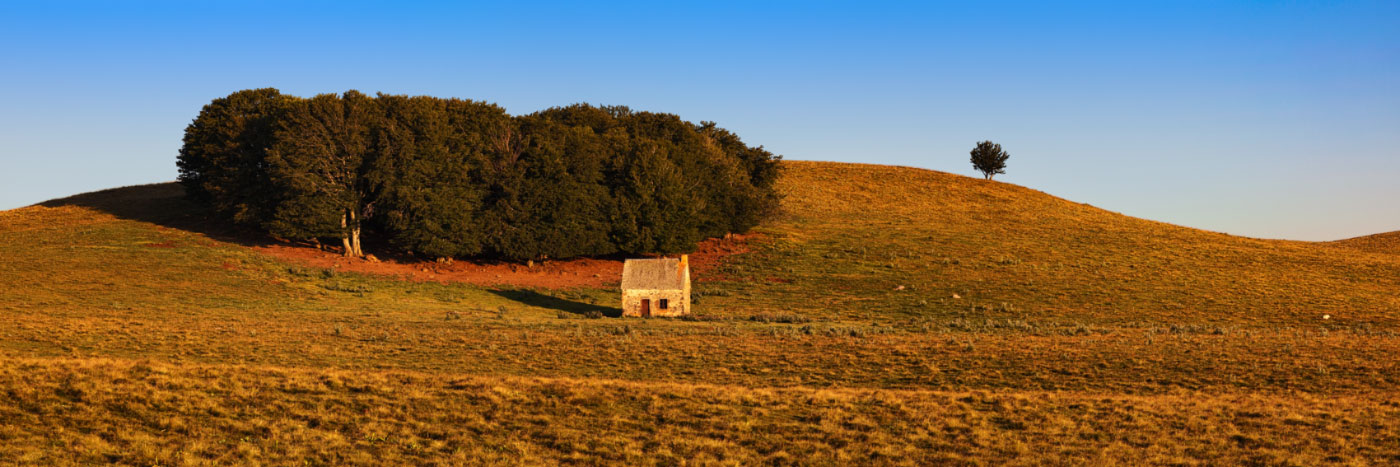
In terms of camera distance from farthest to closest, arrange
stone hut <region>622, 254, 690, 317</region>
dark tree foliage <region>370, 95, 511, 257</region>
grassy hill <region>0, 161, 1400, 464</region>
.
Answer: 1. dark tree foliage <region>370, 95, 511, 257</region>
2. stone hut <region>622, 254, 690, 317</region>
3. grassy hill <region>0, 161, 1400, 464</region>

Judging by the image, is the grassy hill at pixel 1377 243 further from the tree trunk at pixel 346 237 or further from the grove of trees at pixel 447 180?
the tree trunk at pixel 346 237

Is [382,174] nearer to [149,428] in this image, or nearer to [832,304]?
[832,304]

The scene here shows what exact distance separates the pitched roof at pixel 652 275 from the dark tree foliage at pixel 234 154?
2996cm

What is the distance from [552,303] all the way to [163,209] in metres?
46.2

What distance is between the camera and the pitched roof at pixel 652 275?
4781 centimetres

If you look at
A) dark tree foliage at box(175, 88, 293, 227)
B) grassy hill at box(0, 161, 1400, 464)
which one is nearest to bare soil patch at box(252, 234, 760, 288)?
grassy hill at box(0, 161, 1400, 464)

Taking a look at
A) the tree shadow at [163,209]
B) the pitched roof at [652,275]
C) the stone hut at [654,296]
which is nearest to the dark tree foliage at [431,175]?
the tree shadow at [163,209]

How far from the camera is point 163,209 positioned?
3031 inches

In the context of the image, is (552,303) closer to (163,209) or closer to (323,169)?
(323,169)

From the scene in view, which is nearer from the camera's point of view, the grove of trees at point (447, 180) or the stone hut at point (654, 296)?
the stone hut at point (654, 296)

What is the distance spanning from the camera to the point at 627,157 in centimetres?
6788

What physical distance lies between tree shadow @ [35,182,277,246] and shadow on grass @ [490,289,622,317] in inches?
836

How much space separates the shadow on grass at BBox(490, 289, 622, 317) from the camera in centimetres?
5044

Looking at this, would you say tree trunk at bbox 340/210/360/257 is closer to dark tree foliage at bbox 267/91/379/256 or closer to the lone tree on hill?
dark tree foliage at bbox 267/91/379/256
